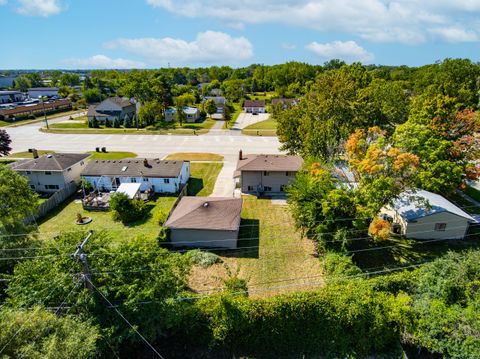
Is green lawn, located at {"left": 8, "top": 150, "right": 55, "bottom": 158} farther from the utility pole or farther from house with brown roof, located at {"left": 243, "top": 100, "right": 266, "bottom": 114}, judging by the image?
house with brown roof, located at {"left": 243, "top": 100, "right": 266, "bottom": 114}

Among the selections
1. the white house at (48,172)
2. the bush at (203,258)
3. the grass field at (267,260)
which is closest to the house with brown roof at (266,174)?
the grass field at (267,260)

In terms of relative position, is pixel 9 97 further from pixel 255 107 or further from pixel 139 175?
pixel 139 175

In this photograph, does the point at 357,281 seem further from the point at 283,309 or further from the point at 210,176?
the point at 210,176

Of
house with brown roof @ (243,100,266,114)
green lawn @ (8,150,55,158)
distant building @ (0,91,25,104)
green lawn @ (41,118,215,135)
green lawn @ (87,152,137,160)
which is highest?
distant building @ (0,91,25,104)

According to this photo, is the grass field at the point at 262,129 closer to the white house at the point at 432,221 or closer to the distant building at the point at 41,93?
the white house at the point at 432,221

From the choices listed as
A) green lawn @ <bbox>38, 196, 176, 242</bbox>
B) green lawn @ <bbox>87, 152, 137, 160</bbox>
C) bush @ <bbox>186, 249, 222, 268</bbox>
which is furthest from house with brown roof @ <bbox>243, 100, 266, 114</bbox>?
bush @ <bbox>186, 249, 222, 268</bbox>
